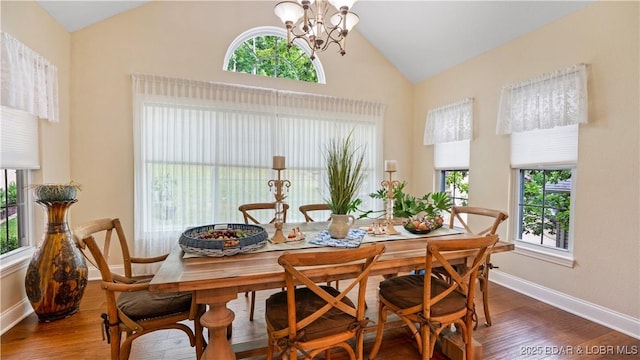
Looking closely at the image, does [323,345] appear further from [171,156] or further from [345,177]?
[171,156]

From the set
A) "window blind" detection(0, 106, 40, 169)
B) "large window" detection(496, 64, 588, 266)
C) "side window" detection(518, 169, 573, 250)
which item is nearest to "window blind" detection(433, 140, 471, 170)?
"large window" detection(496, 64, 588, 266)

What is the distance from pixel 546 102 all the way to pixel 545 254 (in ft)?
4.90

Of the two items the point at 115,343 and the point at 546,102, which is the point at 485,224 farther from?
the point at 115,343

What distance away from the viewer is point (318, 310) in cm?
145

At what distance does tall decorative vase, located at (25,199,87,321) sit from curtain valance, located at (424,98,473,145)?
4210mm

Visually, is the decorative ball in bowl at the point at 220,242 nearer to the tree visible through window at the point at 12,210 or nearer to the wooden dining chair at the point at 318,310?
the wooden dining chair at the point at 318,310

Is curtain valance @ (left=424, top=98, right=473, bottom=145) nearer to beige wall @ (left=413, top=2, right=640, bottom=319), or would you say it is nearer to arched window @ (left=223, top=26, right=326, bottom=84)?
beige wall @ (left=413, top=2, right=640, bottom=319)

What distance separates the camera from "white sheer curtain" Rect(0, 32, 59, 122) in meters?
2.06

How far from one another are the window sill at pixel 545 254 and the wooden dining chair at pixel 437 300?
1517 mm

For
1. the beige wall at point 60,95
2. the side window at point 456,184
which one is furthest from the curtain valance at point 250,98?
the side window at point 456,184

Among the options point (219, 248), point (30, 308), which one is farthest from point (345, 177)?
point (30, 308)

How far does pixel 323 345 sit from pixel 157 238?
2.64 meters

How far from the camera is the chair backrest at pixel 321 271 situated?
1243 mm

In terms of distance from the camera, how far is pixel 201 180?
341cm
